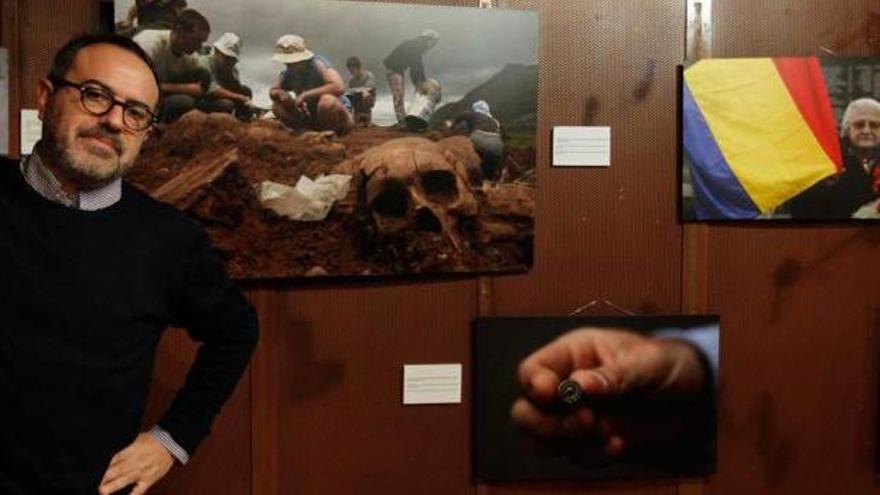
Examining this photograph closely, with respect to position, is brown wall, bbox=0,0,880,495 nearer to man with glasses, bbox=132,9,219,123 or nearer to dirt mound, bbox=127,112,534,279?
dirt mound, bbox=127,112,534,279

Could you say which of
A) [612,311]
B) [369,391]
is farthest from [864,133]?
[369,391]

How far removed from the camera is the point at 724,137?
194 centimetres

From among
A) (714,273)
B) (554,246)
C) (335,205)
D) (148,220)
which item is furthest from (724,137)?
(148,220)

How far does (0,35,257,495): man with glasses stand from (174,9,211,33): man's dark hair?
50 centimetres

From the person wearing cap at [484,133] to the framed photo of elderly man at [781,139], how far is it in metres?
0.45

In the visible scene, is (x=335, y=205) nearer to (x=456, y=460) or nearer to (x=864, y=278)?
(x=456, y=460)

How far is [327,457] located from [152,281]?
0.76 meters

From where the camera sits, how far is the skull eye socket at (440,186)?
1.85 m

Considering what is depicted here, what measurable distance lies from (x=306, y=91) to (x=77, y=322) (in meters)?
0.78

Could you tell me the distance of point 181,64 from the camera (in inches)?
68.6

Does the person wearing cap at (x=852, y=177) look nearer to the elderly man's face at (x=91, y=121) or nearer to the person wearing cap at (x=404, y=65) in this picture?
the person wearing cap at (x=404, y=65)

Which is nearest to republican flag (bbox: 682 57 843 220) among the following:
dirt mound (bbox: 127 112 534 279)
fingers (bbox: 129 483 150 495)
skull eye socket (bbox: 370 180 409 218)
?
dirt mound (bbox: 127 112 534 279)

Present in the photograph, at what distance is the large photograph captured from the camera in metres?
1.92

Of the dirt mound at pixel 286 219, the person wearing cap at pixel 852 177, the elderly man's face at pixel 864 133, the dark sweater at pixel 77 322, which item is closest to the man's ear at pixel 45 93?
the dark sweater at pixel 77 322
